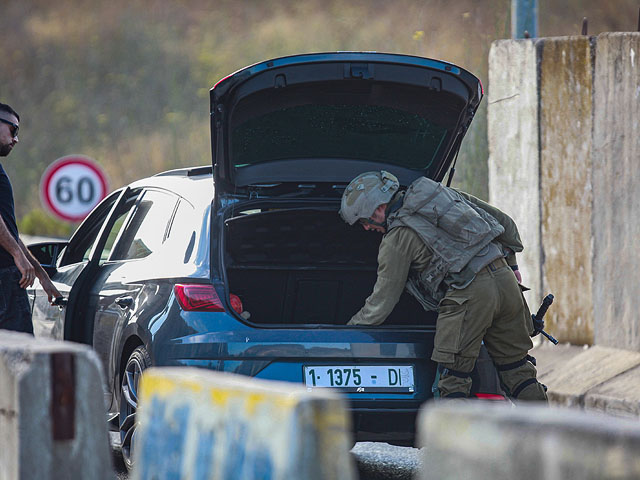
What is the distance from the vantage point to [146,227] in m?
6.70

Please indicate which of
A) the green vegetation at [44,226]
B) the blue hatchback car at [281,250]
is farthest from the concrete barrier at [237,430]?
the green vegetation at [44,226]

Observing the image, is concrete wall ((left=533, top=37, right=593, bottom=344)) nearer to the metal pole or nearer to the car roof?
the metal pole

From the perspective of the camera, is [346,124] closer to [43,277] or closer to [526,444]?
[43,277]

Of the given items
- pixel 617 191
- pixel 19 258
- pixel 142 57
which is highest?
pixel 142 57

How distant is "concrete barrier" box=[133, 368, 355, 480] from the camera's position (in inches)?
108

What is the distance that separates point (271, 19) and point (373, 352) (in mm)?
37808

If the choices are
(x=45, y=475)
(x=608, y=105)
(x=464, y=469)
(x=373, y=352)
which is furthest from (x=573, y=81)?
(x=464, y=469)

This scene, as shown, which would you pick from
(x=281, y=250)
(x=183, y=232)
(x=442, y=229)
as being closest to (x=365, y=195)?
(x=442, y=229)

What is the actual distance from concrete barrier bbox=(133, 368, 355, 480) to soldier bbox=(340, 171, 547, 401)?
8.26ft

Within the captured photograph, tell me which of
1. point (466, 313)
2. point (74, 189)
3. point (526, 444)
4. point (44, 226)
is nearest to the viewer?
point (526, 444)

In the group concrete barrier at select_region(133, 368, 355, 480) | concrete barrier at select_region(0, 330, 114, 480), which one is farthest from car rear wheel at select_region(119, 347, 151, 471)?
concrete barrier at select_region(133, 368, 355, 480)

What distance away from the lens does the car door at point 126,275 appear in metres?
6.26

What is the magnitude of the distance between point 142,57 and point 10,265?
40272 mm

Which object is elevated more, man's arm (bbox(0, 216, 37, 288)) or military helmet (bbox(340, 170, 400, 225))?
military helmet (bbox(340, 170, 400, 225))
